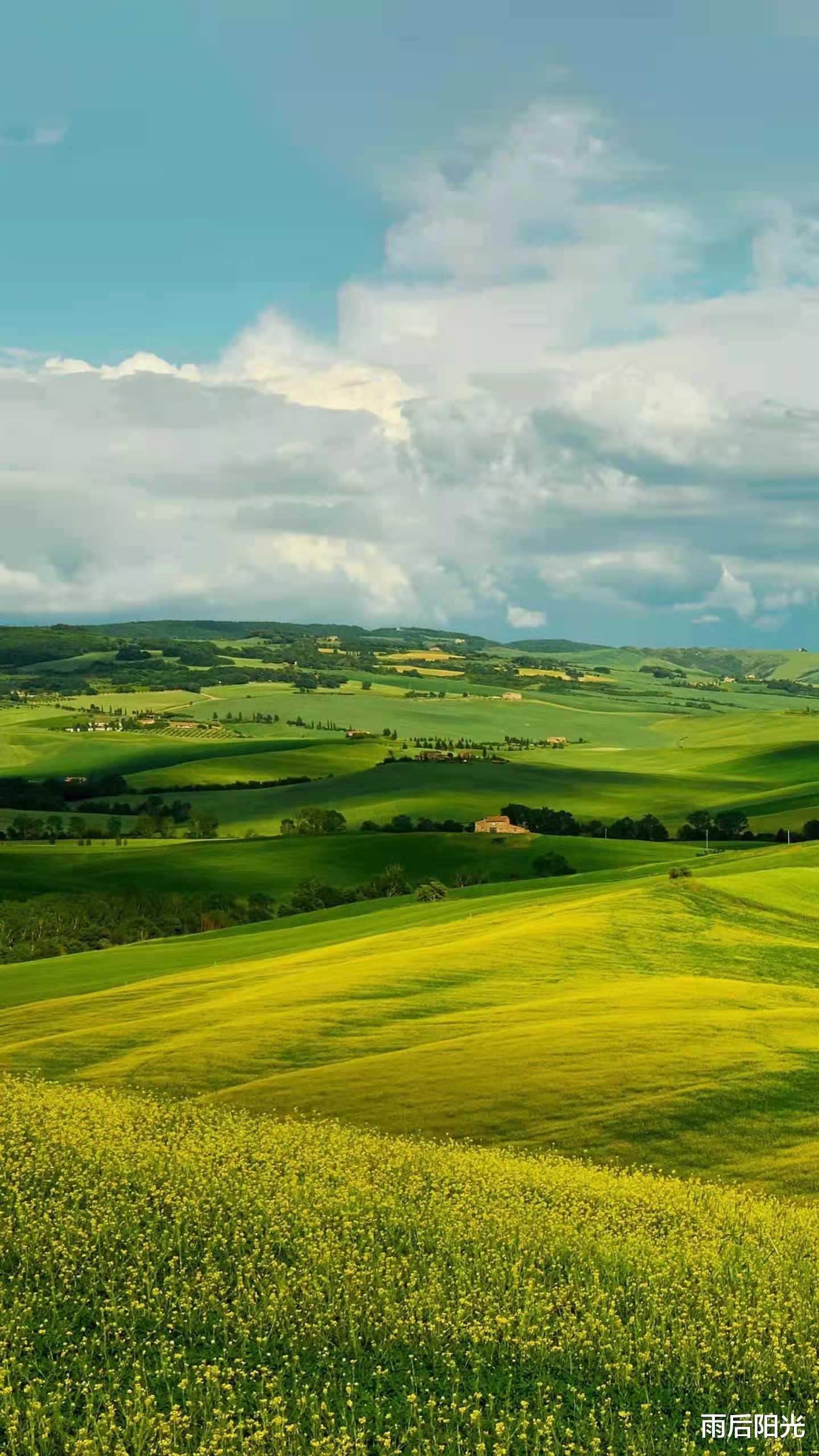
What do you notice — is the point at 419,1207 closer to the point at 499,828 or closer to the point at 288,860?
the point at 288,860

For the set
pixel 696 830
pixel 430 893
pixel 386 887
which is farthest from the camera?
pixel 696 830

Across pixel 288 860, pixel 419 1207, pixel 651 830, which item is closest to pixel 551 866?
pixel 288 860

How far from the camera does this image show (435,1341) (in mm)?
22812

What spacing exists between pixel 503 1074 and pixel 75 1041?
73.4 feet

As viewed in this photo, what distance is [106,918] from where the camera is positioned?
137 meters

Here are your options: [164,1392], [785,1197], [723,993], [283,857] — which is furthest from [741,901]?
[283,857]

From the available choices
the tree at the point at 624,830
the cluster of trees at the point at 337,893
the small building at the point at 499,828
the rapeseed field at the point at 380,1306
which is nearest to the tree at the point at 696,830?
the tree at the point at 624,830

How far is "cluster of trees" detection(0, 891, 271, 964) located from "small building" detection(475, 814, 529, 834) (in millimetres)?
47748

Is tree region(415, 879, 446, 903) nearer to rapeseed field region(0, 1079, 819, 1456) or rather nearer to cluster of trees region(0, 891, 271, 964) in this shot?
cluster of trees region(0, 891, 271, 964)

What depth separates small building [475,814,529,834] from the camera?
184m

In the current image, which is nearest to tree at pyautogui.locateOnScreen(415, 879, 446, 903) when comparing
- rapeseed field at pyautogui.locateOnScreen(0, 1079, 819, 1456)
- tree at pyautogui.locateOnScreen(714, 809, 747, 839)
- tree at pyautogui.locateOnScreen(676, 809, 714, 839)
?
tree at pyautogui.locateOnScreen(676, 809, 714, 839)

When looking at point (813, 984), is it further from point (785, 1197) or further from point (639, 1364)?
point (639, 1364)

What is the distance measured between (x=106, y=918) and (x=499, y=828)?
7186 cm

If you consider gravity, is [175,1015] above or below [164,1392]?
below
